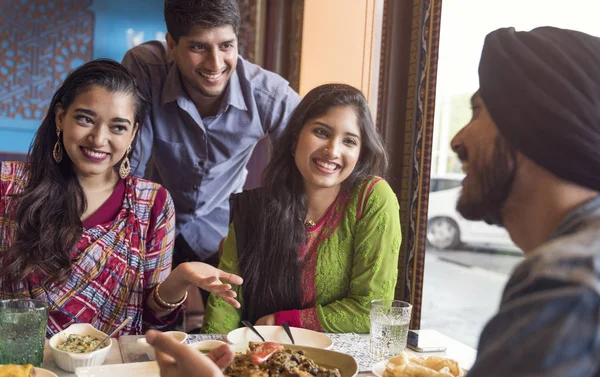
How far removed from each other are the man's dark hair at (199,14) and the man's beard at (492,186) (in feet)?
5.32

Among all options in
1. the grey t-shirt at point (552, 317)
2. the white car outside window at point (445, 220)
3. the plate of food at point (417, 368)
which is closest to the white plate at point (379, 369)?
the plate of food at point (417, 368)

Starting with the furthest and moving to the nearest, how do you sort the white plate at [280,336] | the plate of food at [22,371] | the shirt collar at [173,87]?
the shirt collar at [173,87], the white plate at [280,336], the plate of food at [22,371]

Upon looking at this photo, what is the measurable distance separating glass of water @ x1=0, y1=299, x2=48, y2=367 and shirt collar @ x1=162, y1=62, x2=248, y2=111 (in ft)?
4.50

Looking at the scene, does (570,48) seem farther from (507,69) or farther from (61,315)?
(61,315)

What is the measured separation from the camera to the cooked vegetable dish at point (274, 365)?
1.20m

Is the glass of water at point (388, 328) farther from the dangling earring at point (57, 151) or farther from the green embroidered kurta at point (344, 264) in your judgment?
the dangling earring at point (57, 151)

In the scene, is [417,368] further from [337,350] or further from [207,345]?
[207,345]

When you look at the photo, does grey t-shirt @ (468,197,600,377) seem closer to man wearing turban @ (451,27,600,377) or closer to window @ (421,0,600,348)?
man wearing turban @ (451,27,600,377)

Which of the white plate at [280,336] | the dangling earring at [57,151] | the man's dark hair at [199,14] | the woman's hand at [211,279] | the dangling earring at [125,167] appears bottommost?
the white plate at [280,336]

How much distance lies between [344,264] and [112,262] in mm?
744

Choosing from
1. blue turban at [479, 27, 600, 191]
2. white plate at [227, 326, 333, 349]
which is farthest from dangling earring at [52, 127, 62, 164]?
blue turban at [479, 27, 600, 191]

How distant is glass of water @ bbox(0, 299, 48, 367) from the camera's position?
1.25 m

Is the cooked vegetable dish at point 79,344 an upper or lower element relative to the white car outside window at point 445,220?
lower

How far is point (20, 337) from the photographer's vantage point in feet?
4.12
